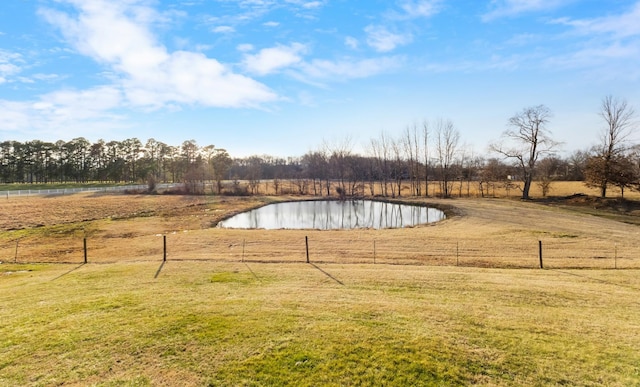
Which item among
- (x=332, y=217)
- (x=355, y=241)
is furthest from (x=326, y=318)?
(x=332, y=217)

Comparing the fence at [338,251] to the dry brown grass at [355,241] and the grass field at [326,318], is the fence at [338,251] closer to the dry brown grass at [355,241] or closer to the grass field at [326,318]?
the dry brown grass at [355,241]

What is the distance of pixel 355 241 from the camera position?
19.5m

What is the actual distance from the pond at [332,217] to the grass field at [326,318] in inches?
497

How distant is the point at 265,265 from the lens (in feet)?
42.3

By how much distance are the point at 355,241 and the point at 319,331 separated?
13.5 meters

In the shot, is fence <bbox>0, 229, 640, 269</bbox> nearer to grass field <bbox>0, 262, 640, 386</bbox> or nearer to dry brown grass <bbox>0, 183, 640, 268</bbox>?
dry brown grass <bbox>0, 183, 640, 268</bbox>

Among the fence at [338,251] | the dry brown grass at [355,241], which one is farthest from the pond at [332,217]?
the fence at [338,251]

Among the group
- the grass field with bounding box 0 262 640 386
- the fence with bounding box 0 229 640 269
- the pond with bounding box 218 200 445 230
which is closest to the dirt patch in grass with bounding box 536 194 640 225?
the pond with bounding box 218 200 445 230

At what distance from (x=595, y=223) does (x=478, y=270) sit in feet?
59.0

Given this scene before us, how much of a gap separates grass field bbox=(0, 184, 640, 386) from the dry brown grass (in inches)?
10.0

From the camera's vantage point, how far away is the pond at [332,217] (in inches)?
1142

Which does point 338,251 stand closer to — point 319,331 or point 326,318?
point 326,318

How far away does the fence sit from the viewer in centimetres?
1424

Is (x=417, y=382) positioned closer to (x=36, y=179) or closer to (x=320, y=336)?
(x=320, y=336)
